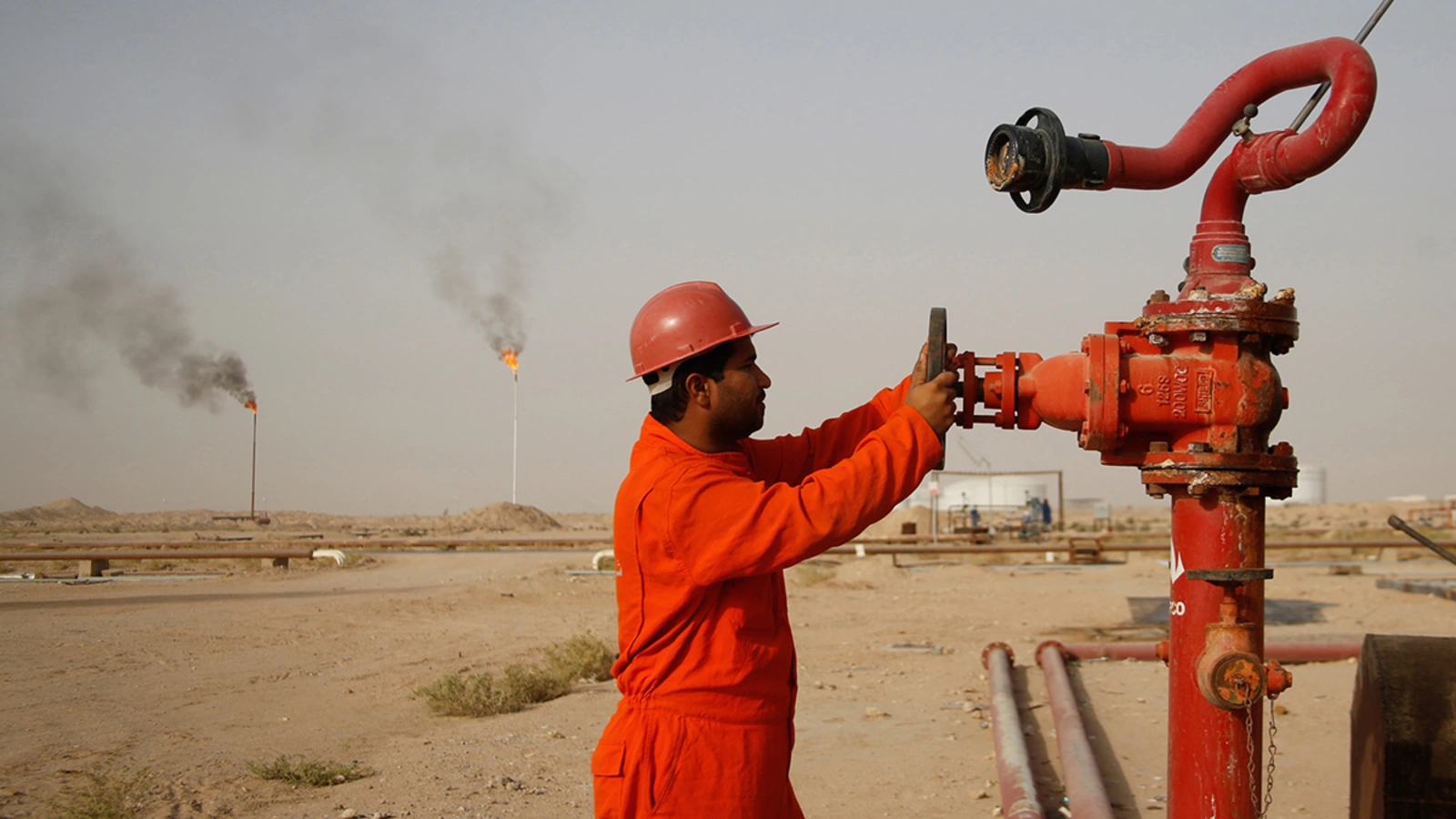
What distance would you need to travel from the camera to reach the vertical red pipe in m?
2.50

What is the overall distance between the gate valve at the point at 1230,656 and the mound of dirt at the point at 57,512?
62.6 m

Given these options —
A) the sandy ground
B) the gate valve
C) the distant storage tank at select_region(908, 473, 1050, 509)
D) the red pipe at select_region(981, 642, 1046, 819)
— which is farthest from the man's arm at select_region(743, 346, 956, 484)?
the distant storage tank at select_region(908, 473, 1050, 509)

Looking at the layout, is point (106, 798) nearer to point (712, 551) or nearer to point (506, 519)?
point (712, 551)

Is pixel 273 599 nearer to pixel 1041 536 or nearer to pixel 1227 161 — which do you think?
pixel 1227 161

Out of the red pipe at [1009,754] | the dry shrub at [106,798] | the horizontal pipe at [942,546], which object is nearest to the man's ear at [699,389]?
the red pipe at [1009,754]

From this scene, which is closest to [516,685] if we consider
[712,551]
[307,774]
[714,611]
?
[307,774]

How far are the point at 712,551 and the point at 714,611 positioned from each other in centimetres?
23

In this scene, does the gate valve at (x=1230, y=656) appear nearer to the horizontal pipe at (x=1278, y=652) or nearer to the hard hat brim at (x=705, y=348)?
the hard hat brim at (x=705, y=348)

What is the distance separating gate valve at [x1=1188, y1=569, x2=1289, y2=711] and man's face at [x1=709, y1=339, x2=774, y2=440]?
41.9 inches

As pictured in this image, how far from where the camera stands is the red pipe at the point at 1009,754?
4191 mm

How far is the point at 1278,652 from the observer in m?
7.51

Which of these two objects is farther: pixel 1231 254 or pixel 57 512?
pixel 57 512

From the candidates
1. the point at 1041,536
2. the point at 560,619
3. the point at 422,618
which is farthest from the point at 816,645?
the point at 1041,536

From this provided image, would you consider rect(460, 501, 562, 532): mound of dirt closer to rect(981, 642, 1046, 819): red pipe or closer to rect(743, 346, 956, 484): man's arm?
rect(981, 642, 1046, 819): red pipe
